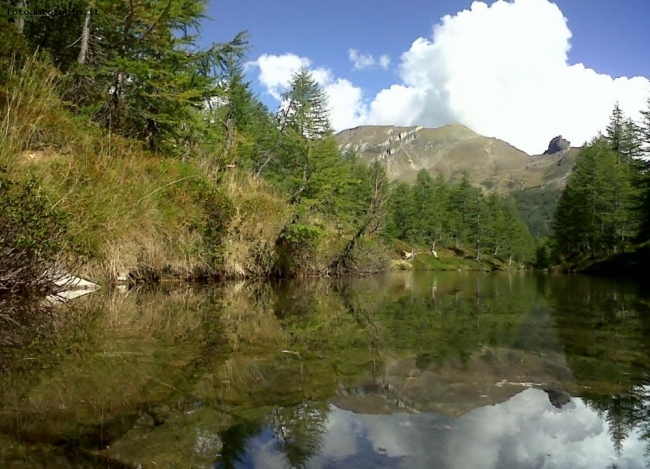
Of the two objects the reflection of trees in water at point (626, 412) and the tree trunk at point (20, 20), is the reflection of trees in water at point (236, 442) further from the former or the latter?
the tree trunk at point (20, 20)

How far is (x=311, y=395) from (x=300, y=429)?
60 cm

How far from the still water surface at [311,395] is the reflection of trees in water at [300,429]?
0.01m

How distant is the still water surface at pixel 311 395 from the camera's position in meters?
2.25

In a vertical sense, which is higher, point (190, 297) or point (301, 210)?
point (301, 210)

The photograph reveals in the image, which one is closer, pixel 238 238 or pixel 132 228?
pixel 132 228

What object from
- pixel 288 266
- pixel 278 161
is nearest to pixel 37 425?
pixel 288 266

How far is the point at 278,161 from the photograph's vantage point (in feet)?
73.4

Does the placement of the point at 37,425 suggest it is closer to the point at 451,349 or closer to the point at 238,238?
the point at 451,349

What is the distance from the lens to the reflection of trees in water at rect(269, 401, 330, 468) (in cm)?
227

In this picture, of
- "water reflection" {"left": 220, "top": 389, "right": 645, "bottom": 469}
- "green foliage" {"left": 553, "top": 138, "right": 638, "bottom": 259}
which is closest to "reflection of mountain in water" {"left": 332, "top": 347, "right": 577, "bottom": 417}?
"water reflection" {"left": 220, "top": 389, "right": 645, "bottom": 469}

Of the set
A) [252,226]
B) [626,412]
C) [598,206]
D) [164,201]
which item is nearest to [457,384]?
[626,412]

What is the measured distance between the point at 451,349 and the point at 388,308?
3.76 m

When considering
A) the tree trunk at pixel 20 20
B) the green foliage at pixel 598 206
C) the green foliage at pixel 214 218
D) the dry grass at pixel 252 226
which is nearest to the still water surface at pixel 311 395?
the green foliage at pixel 214 218

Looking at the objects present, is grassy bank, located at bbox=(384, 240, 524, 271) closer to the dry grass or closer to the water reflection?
the dry grass
